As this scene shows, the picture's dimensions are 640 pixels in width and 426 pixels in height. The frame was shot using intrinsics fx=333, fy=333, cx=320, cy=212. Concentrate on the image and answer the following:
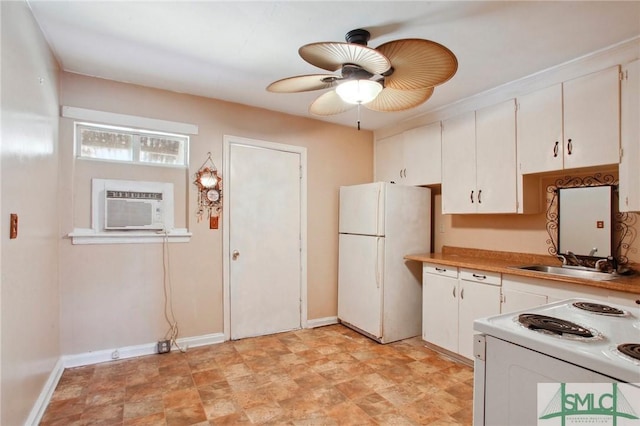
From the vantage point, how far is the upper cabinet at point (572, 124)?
232cm

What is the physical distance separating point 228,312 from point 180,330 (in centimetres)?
48

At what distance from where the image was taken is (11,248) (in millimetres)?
1699

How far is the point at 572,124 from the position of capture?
2.51 metres

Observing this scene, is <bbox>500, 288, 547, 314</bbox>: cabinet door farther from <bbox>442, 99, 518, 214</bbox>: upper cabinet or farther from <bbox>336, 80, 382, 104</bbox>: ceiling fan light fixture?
<bbox>336, 80, 382, 104</bbox>: ceiling fan light fixture

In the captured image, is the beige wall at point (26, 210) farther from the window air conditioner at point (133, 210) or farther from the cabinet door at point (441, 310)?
the cabinet door at point (441, 310)

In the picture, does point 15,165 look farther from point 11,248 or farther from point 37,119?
point 37,119

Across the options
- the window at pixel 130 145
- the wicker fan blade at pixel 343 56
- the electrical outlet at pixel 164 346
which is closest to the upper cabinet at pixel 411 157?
the wicker fan blade at pixel 343 56

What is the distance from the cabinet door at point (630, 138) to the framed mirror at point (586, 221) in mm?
340

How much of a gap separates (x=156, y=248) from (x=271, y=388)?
5.45ft

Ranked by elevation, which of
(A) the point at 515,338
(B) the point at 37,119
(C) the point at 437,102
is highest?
(C) the point at 437,102

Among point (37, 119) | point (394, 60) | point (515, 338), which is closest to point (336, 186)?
point (394, 60)

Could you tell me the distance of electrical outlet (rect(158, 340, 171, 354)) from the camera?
3.13 metres

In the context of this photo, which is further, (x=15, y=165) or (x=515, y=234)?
(x=515, y=234)

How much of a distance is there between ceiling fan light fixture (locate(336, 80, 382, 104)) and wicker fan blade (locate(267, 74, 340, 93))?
0.09 m
